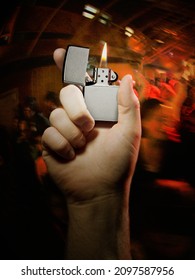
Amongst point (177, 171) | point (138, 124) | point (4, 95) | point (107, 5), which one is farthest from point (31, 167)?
point (107, 5)

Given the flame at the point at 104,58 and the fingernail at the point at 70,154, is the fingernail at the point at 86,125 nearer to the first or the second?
the fingernail at the point at 70,154

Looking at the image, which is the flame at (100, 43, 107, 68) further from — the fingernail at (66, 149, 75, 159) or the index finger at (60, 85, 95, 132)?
the fingernail at (66, 149, 75, 159)

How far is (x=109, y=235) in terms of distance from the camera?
952mm

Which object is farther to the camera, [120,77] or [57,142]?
[120,77]

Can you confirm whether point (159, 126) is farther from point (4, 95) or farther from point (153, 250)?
point (4, 95)

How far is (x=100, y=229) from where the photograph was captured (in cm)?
95

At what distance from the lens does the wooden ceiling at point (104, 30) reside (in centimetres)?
109

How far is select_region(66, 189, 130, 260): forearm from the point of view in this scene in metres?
0.94

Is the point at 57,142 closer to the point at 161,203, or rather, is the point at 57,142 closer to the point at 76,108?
the point at 76,108

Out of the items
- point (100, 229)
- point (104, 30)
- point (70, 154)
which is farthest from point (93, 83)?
point (100, 229)

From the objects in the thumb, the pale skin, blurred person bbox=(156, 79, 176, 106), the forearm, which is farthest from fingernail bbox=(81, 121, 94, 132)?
blurred person bbox=(156, 79, 176, 106)

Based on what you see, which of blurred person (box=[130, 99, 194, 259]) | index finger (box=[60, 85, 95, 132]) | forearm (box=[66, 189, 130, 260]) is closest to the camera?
index finger (box=[60, 85, 95, 132])

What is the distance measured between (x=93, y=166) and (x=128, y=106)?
24 cm

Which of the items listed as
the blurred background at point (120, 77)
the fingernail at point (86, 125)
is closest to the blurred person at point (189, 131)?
the blurred background at point (120, 77)
